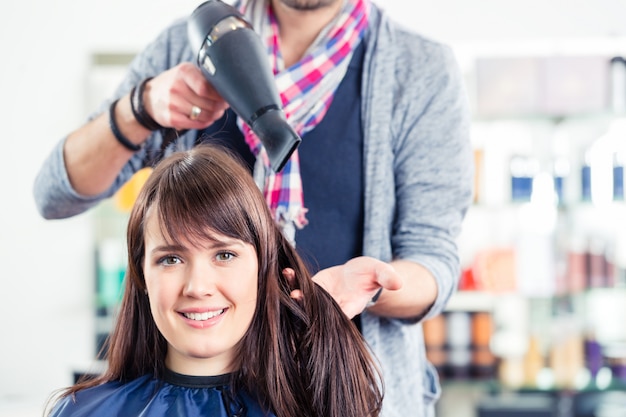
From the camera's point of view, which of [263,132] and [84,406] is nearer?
[263,132]

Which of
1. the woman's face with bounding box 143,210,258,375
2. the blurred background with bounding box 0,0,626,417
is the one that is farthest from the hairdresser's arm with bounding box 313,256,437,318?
the blurred background with bounding box 0,0,626,417

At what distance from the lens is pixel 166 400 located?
3.83 ft

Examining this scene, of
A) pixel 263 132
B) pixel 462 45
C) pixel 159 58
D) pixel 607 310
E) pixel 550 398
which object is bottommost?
pixel 550 398

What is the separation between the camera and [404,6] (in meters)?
3.35

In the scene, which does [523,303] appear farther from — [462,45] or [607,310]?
[462,45]

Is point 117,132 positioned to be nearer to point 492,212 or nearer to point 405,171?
point 405,171

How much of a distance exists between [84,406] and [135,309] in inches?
6.6

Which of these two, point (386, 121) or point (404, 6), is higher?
point (404, 6)

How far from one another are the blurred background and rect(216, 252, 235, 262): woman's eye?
2144mm

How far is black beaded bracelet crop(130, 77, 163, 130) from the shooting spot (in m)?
1.22

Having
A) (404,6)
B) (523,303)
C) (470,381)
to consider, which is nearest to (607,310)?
(523,303)

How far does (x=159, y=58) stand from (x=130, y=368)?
1.88 ft

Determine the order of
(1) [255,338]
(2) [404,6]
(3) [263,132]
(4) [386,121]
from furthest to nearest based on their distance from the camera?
1. (2) [404,6]
2. (4) [386,121]
3. (1) [255,338]
4. (3) [263,132]

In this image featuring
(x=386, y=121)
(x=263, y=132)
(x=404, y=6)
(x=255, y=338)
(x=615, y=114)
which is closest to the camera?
(x=263, y=132)
